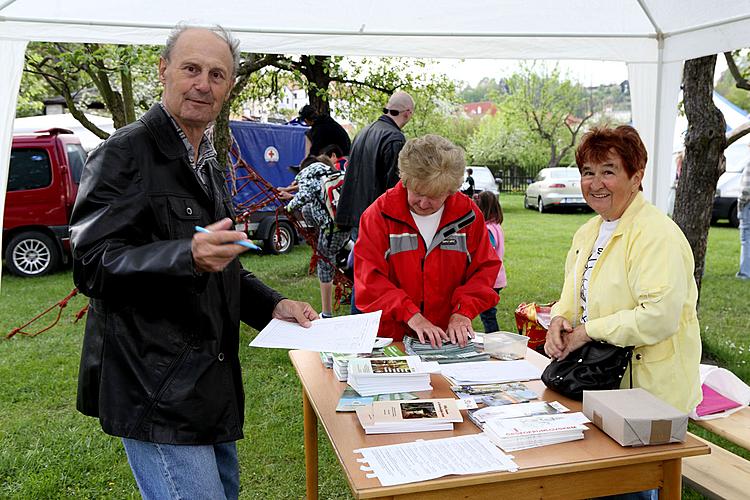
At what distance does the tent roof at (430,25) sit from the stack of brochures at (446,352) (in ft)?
8.05

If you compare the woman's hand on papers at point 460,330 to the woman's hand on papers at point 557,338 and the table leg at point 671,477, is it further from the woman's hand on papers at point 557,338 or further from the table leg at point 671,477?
the table leg at point 671,477

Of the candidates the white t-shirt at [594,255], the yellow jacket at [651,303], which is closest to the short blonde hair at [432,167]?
the white t-shirt at [594,255]

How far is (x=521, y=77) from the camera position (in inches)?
1533

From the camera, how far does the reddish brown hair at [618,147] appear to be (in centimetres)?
238

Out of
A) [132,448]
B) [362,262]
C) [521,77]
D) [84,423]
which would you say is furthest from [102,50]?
[521,77]

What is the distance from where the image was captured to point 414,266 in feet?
9.71

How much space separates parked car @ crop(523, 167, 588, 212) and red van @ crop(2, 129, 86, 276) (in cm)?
1455

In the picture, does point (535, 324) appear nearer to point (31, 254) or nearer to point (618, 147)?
point (618, 147)

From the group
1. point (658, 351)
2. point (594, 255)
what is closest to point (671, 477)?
point (658, 351)

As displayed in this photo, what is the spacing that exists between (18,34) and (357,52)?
221cm

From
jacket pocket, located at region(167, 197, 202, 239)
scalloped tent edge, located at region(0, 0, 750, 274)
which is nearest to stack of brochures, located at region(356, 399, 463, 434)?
jacket pocket, located at region(167, 197, 202, 239)

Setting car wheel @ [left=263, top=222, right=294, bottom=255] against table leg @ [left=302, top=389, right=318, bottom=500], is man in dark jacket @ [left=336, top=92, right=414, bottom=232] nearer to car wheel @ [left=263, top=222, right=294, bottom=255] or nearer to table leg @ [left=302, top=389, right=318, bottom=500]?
table leg @ [left=302, top=389, right=318, bottom=500]

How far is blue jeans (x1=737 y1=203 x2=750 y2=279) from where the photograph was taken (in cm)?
888

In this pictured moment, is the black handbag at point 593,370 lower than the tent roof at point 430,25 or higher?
lower
